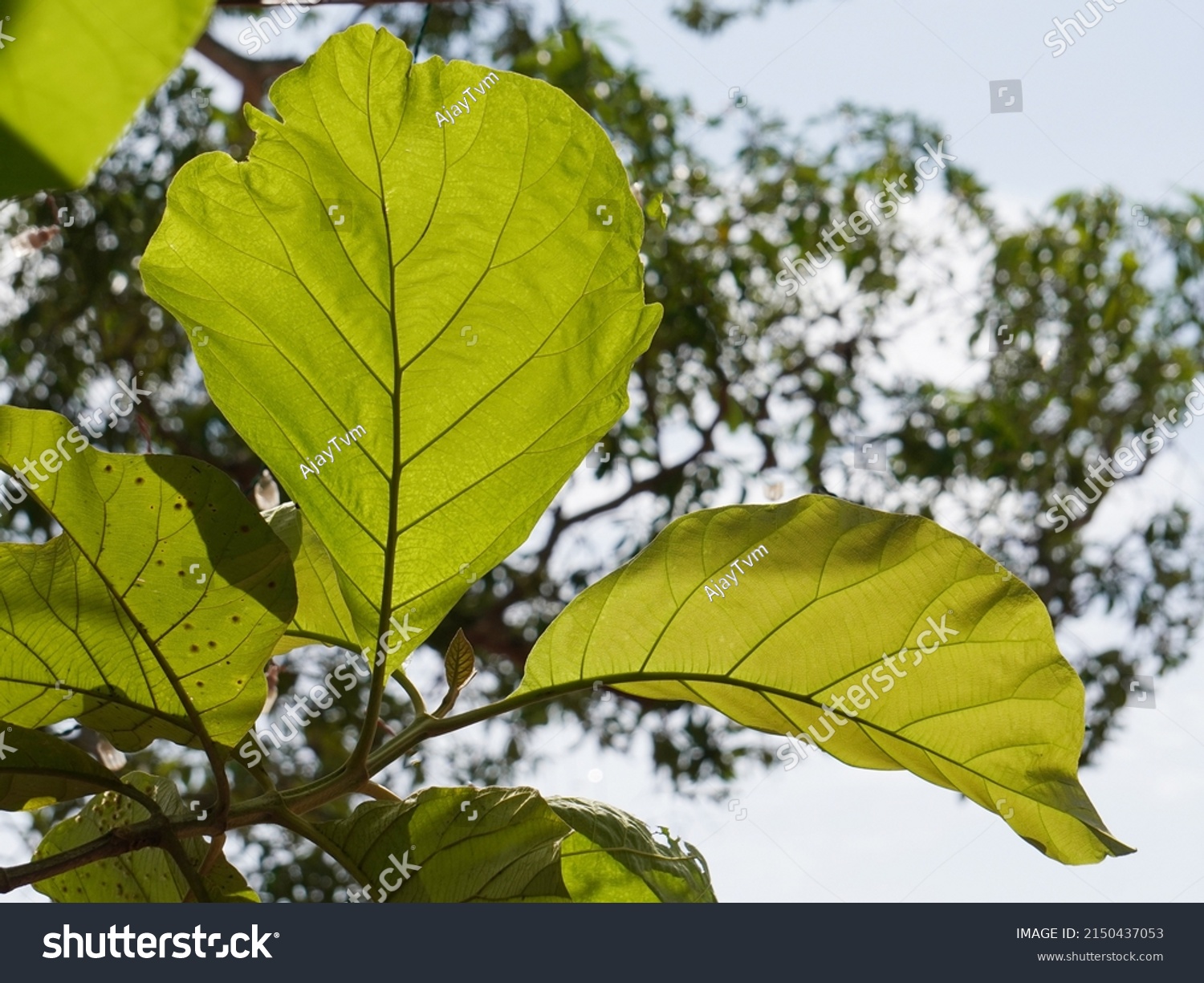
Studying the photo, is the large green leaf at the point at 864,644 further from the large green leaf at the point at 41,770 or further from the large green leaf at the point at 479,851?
the large green leaf at the point at 41,770

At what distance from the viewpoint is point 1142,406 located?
160 inches

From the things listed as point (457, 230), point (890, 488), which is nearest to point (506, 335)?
point (457, 230)

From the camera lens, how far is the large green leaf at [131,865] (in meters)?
0.70

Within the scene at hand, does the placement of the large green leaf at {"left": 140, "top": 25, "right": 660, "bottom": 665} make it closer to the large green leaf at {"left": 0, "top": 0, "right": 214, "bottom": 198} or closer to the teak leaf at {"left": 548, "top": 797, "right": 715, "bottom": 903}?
the teak leaf at {"left": 548, "top": 797, "right": 715, "bottom": 903}

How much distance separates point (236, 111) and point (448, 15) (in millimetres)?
1025

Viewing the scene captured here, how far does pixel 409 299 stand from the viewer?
583 millimetres

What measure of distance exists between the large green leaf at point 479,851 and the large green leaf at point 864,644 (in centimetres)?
9

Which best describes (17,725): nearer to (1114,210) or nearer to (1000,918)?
(1000,918)

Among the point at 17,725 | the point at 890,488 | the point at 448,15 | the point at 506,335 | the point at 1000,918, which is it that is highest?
the point at 448,15

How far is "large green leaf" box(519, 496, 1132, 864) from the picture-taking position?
67cm

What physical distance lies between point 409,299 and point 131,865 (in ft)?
1.52

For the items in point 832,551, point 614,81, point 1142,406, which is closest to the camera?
point 832,551

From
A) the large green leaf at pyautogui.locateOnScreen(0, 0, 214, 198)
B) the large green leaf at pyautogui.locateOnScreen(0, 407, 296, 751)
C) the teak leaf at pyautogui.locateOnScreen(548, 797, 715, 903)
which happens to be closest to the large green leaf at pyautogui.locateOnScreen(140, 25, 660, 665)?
the large green leaf at pyautogui.locateOnScreen(0, 407, 296, 751)

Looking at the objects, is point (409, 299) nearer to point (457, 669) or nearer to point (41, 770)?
point (457, 669)
